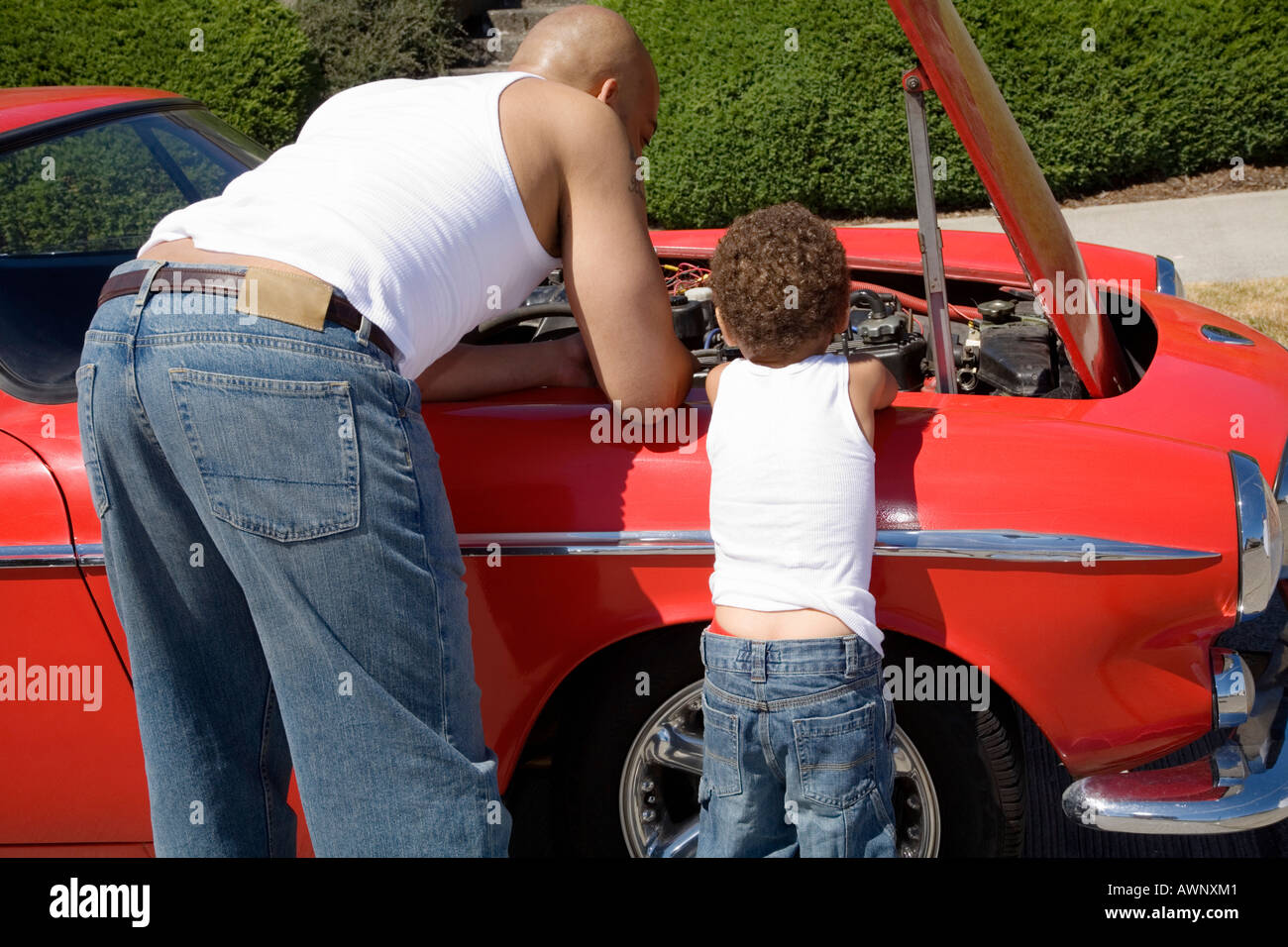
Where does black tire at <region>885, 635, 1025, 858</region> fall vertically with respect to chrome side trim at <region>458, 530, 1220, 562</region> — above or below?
below

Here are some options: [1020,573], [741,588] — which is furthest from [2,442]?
[1020,573]

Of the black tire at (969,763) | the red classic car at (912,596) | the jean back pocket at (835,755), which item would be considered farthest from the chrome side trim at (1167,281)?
the jean back pocket at (835,755)

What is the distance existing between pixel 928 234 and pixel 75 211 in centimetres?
203

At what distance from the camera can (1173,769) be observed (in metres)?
2.09

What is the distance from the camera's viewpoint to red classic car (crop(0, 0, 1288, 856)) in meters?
1.96

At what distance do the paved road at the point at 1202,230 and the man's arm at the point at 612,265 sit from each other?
15.8 feet

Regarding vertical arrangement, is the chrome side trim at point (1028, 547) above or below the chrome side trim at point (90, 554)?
below

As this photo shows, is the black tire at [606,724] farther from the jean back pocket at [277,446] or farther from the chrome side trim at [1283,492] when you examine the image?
the chrome side trim at [1283,492]

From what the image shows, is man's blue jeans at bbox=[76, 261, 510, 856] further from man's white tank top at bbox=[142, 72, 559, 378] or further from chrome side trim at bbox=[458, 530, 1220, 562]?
chrome side trim at bbox=[458, 530, 1220, 562]

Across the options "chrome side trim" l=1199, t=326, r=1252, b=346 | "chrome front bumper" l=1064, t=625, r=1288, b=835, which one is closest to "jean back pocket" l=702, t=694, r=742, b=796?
"chrome front bumper" l=1064, t=625, r=1288, b=835

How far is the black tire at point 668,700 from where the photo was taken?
207 cm
